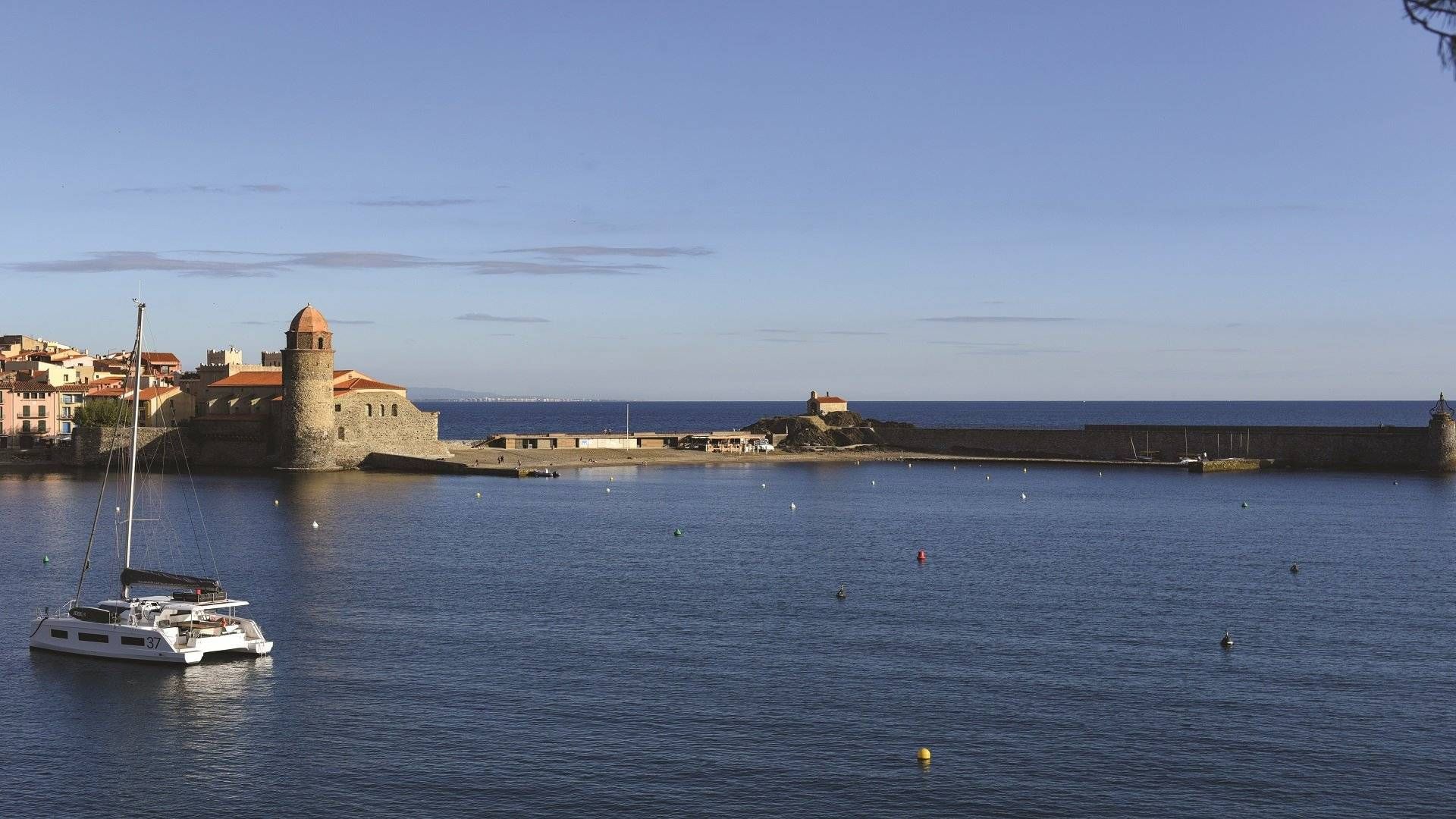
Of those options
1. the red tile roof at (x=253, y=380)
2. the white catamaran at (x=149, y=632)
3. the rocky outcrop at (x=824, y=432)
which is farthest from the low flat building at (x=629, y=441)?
the white catamaran at (x=149, y=632)

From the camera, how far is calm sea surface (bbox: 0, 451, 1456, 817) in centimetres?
2470

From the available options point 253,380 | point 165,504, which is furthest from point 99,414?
point 165,504

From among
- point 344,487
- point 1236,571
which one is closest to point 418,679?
point 1236,571

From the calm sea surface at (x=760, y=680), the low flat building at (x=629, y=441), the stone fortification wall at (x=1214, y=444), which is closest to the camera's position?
the calm sea surface at (x=760, y=680)

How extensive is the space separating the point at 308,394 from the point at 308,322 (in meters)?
4.80

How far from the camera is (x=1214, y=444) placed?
111 meters

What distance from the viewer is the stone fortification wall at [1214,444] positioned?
337ft

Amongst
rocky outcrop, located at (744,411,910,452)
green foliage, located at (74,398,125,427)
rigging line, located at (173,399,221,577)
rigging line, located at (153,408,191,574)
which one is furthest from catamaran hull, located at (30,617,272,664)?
rocky outcrop, located at (744,411,910,452)

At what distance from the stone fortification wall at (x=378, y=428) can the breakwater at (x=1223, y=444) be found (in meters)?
42.7

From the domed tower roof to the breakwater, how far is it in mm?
51619

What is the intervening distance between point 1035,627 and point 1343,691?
913 cm

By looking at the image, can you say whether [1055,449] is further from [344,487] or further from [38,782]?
[38,782]

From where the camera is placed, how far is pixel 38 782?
25000 mm

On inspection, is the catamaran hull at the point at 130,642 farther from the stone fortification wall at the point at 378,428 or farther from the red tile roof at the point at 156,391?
the red tile roof at the point at 156,391
